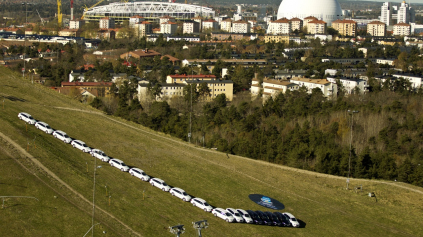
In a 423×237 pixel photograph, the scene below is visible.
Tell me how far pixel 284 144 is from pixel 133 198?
8217mm

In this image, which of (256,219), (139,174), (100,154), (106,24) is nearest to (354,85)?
(100,154)

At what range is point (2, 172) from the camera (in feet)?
35.4

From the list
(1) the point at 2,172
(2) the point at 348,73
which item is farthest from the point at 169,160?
(2) the point at 348,73

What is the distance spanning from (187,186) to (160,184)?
2.39 ft

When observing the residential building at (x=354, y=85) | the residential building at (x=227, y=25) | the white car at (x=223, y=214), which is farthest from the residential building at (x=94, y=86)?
the residential building at (x=227, y=25)

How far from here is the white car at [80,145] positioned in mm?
13242

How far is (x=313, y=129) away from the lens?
1970cm

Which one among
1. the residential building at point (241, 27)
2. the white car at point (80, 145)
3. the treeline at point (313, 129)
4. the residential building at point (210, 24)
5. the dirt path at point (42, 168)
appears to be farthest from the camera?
the residential building at point (210, 24)

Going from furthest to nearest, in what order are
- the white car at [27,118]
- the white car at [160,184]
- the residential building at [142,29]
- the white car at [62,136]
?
the residential building at [142,29], the white car at [27,118], the white car at [62,136], the white car at [160,184]

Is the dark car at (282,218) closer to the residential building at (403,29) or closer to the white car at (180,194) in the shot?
the white car at (180,194)

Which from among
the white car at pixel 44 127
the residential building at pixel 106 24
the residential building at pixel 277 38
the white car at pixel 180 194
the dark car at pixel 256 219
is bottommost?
the dark car at pixel 256 219

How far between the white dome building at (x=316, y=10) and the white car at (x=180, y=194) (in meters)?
66.4

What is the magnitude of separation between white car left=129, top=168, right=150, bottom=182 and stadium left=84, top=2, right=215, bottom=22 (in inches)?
2651

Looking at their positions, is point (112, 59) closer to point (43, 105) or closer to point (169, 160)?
point (43, 105)
